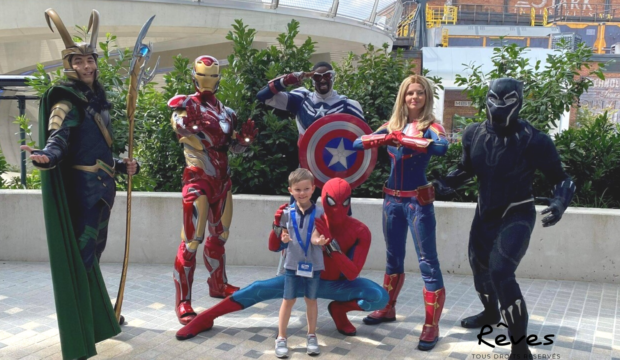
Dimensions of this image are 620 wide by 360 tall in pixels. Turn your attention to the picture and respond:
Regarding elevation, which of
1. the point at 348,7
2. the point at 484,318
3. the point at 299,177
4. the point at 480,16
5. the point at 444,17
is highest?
the point at 480,16

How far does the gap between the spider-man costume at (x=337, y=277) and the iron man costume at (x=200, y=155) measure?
1.52ft

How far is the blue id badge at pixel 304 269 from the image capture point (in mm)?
3445

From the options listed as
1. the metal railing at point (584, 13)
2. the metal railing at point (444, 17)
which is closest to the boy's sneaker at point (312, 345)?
the metal railing at point (444, 17)

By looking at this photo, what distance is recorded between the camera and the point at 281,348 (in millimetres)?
3521

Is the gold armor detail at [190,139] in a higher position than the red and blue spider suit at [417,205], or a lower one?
higher

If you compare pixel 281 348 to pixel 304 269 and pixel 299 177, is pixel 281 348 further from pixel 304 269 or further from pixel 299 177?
pixel 299 177

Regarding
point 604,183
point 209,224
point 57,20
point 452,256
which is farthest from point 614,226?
point 57,20

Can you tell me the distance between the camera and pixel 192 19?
15305mm

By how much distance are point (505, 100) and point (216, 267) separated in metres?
2.77

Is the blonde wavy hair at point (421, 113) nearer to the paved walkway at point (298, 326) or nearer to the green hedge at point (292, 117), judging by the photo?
the paved walkway at point (298, 326)

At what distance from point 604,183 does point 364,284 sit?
377 cm

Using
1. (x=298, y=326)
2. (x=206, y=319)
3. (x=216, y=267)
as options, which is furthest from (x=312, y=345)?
(x=216, y=267)

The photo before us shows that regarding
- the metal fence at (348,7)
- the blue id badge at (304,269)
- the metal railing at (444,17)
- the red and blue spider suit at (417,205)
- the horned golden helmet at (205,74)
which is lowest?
the blue id badge at (304,269)

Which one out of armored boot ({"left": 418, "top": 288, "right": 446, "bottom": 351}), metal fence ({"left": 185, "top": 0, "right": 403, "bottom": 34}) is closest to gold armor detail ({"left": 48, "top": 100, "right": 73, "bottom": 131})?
armored boot ({"left": 418, "top": 288, "right": 446, "bottom": 351})
